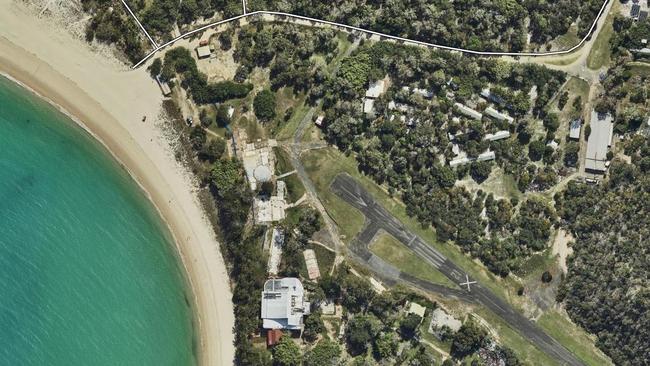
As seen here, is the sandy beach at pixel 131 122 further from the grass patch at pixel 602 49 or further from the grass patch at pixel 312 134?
the grass patch at pixel 602 49

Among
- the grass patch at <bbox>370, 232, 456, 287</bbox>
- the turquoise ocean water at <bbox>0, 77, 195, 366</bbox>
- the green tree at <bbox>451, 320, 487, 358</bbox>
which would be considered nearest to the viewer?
the green tree at <bbox>451, 320, 487, 358</bbox>

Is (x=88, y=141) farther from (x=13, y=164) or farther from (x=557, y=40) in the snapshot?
(x=557, y=40)

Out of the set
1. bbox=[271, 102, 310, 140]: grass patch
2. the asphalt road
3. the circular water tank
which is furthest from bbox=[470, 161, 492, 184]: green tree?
the circular water tank

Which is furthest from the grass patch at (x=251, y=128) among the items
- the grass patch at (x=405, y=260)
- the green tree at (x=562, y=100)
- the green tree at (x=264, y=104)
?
the green tree at (x=562, y=100)

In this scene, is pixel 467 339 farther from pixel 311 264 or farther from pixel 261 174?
pixel 261 174

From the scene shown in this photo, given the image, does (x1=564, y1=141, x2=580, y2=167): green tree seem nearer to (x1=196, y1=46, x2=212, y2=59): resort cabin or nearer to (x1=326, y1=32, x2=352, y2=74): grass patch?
(x1=326, y1=32, x2=352, y2=74): grass patch
